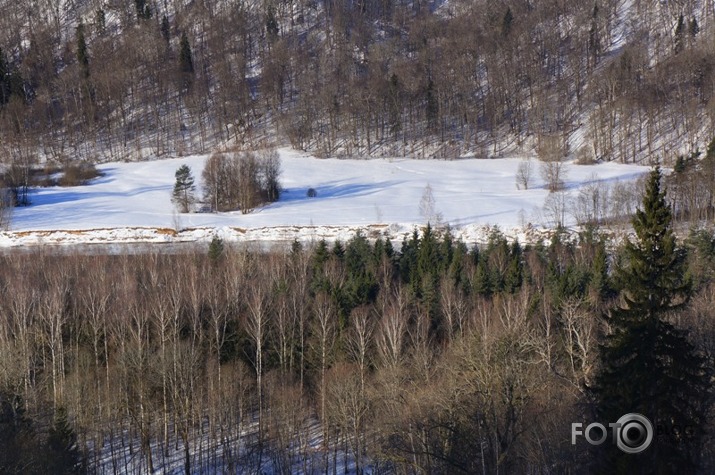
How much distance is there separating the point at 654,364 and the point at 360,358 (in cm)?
1920

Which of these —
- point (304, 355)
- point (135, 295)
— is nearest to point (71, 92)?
point (135, 295)

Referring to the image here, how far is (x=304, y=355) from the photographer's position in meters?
37.8

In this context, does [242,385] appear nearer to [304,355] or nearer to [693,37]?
[304,355]

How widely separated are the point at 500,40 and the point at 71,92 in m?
79.4

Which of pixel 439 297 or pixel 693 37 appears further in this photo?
pixel 693 37

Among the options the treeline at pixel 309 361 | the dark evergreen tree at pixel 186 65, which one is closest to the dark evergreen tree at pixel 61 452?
the treeline at pixel 309 361

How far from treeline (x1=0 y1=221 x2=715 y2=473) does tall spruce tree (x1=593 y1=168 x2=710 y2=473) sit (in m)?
3.00

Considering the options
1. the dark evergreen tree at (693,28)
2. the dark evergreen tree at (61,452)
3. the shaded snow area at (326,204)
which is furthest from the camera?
the dark evergreen tree at (693,28)

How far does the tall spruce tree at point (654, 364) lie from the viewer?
53.3ft

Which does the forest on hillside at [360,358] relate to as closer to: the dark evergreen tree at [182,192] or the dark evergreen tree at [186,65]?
the dark evergreen tree at [182,192]

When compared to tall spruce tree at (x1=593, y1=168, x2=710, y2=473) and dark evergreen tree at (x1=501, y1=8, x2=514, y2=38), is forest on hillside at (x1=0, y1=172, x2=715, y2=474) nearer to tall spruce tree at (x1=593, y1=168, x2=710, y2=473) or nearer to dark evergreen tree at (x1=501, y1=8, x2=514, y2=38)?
tall spruce tree at (x1=593, y1=168, x2=710, y2=473)

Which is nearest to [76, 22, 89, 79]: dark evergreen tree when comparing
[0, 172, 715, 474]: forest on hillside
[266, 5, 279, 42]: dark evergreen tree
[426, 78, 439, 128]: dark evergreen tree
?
[266, 5, 279, 42]: dark evergreen tree

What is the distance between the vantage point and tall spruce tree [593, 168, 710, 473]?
640 inches

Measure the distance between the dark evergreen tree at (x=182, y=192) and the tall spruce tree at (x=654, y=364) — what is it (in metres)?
59.4
